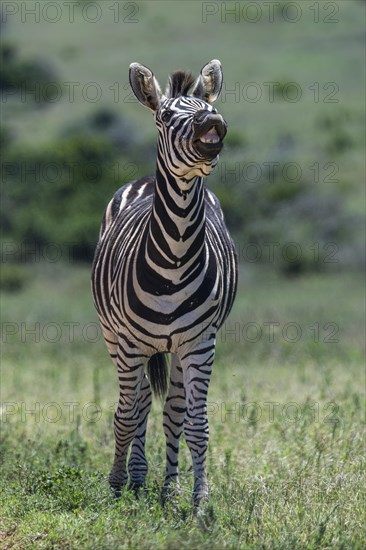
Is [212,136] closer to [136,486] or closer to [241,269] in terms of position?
[136,486]

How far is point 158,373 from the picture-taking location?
811 centimetres

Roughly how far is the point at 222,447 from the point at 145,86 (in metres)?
3.07

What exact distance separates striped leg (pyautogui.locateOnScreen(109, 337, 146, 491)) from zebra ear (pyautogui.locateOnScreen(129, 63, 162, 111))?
1.52 m

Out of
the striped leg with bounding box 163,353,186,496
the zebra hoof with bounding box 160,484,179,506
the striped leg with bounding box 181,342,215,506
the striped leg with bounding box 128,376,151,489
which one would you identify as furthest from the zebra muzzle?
the striped leg with bounding box 128,376,151,489

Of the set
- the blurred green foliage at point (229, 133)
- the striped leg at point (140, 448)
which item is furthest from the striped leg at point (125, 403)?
the blurred green foliage at point (229, 133)

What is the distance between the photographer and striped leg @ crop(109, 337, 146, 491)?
700cm

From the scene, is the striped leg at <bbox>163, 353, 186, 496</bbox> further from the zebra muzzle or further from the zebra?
the zebra muzzle

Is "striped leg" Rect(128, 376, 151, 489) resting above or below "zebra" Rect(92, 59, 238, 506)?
below

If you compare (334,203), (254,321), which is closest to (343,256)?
(334,203)

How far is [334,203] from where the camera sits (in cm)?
2741

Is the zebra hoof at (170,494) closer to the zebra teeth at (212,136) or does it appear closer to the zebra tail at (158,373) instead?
the zebra tail at (158,373)

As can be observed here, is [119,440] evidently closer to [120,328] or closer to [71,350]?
[120,328]

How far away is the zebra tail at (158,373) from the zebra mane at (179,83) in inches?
85.1

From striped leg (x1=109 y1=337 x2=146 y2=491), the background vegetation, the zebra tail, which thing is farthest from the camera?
the zebra tail
